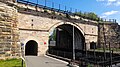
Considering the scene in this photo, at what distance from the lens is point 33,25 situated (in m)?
25.5

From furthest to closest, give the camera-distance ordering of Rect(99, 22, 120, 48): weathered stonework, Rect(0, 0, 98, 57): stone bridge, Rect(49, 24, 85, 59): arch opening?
Rect(99, 22, 120, 48): weathered stonework → Rect(49, 24, 85, 59): arch opening → Rect(0, 0, 98, 57): stone bridge

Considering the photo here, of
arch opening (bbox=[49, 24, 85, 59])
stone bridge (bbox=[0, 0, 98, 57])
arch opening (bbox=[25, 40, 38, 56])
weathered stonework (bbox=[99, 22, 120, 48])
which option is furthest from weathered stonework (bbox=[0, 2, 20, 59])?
Answer: weathered stonework (bbox=[99, 22, 120, 48])

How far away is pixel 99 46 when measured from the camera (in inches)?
1516

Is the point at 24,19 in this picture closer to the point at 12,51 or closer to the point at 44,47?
the point at 44,47

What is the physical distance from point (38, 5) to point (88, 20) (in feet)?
45.9

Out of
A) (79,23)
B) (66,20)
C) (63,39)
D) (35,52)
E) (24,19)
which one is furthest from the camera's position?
(63,39)

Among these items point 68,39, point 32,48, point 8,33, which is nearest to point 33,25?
point 32,48

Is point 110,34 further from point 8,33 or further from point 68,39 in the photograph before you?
point 8,33

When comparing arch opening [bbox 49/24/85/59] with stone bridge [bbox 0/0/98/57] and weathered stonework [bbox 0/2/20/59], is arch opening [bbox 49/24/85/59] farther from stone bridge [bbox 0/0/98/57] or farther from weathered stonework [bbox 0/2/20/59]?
weathered stonework [bbox 0/2/20/59]

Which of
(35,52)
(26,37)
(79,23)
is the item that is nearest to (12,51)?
(26,37)

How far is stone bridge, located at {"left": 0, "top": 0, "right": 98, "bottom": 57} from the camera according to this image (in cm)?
1695

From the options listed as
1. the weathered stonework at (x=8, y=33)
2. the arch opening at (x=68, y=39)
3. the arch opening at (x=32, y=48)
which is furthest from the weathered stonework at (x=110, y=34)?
the weathered stonework at (x=8, y=33)

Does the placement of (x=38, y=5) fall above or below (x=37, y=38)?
above

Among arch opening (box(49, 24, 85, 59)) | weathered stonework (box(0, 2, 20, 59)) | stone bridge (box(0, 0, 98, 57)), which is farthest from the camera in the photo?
arch opening (box(49, 24, 85, 59))
